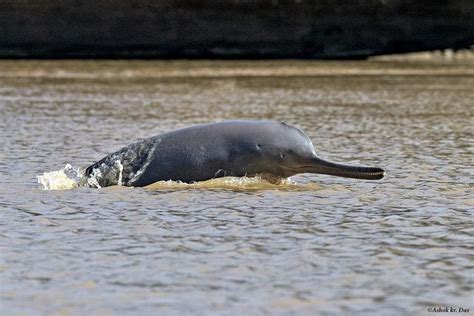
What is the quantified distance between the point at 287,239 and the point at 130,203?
244 centimetres

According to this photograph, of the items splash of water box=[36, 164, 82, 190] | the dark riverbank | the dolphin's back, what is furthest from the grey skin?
the dark riverbank

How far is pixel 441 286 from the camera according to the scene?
27.8ft

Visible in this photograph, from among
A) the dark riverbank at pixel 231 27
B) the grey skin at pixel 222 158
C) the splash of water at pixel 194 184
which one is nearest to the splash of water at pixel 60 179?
the splash of water at pixel 194 184

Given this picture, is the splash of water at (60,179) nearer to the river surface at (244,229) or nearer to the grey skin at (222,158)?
the river surface at (244,229)

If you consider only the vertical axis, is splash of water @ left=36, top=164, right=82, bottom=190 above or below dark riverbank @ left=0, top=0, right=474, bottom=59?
above

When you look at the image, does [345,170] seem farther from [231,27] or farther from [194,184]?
[231,27]

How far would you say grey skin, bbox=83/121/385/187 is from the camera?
1305cm

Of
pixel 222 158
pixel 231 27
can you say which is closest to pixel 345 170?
pixel 222 158

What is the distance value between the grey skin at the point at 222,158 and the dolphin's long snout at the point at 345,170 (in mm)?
10

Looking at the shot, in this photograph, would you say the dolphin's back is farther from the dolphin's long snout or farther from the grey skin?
the dolphin's long snout

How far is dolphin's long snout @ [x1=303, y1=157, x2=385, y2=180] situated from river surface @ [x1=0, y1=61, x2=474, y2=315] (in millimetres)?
192

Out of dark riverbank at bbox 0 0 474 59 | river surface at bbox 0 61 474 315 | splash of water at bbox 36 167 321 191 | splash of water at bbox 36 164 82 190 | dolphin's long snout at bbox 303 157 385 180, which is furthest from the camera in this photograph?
dark riverbank at bbox 0 0 474 59

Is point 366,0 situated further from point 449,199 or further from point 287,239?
point 287,239

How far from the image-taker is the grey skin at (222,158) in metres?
13.0
